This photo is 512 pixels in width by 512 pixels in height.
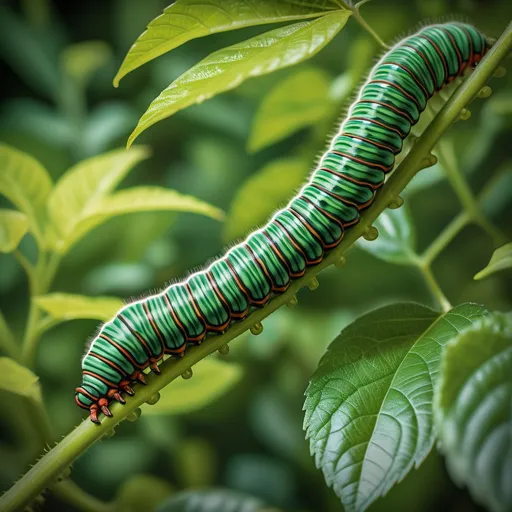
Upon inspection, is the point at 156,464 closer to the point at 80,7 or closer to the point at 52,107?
the point at 52,107

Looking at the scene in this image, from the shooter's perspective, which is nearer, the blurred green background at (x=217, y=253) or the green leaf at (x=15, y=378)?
the green leaf at (x=15, y=378)

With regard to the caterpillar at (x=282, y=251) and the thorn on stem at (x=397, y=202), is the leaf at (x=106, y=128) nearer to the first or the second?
the caterpillar at (x=282, y=251)

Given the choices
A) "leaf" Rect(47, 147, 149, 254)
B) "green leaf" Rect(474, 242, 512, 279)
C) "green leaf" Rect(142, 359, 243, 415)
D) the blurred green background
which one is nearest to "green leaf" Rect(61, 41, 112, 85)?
the blurred green background

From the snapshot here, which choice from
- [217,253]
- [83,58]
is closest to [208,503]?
[217,253]

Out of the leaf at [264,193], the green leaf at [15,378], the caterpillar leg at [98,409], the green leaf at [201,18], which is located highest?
the green leaf at [201,18]

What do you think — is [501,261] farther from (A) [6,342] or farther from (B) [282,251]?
(A) [6,342]

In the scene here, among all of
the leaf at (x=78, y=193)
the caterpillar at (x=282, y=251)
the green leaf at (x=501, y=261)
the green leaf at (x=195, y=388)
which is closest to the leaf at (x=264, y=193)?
the leaf at (x=78, y=193)
